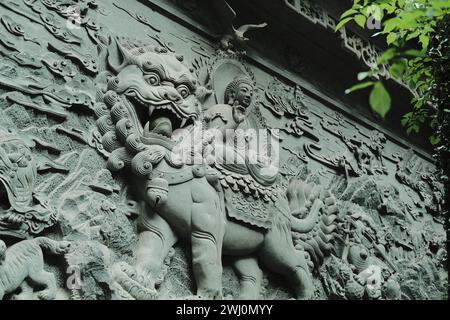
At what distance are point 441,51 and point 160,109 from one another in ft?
7.85

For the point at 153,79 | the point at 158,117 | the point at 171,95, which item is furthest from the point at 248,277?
the point at 153,79

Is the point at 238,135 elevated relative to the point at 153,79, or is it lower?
elevated

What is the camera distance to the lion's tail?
4086mm

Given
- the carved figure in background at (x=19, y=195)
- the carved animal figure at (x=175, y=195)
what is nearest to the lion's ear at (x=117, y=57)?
the carved animal figure at (x=175, y=195)

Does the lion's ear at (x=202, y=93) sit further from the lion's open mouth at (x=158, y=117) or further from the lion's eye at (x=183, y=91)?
the lion's open mouth at (x=158, y=117)

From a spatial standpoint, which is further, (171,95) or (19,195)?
(171,95)

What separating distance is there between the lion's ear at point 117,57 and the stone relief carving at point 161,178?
0.02 meters

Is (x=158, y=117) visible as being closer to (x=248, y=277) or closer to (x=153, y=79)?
(x=153, y=79)

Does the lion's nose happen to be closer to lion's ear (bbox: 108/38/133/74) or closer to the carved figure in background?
lion's ear (bbox: 108/38/133/74)

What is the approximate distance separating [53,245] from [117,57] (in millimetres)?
1828

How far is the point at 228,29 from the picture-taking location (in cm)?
618

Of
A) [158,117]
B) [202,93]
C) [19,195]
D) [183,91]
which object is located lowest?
[19,195]

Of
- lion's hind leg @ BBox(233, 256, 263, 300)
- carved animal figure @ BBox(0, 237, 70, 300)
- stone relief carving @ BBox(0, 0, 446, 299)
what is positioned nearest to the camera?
carved animal figure @ BBox(0, 237, 70, 300)

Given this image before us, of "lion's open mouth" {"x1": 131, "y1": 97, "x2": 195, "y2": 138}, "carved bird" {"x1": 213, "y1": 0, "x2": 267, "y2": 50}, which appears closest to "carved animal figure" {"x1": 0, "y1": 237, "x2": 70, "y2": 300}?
"lion's open mouth" {"x1": 131, "y1": 97, "x2": 195, "y2": 138}
